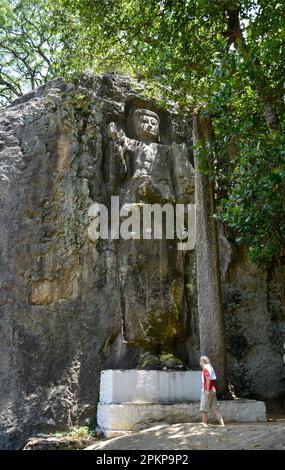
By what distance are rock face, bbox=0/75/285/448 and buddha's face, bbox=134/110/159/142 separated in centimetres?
7

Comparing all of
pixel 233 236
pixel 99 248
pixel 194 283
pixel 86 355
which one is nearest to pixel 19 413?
pixel 86 355

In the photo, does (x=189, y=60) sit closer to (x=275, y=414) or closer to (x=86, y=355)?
(x=86, y=355)

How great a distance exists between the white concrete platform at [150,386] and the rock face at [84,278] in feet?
4.71

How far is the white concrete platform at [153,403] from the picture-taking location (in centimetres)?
1040

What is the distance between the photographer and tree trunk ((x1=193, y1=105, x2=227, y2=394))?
444 inches

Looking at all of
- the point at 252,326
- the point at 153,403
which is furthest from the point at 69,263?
the point at 252,326

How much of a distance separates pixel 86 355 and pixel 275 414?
4827 mm

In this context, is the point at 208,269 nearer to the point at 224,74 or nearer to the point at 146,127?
the point at 224,74

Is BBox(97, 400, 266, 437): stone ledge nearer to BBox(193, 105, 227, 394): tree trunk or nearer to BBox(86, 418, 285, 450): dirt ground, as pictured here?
BBox(193, 105, 227, 394): tree trunk

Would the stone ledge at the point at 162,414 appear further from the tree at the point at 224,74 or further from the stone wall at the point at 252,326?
the stone wall at the point at 252,326

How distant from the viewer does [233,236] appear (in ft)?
47.0

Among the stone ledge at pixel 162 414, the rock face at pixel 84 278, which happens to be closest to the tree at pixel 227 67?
the rock face at pixel 84 278

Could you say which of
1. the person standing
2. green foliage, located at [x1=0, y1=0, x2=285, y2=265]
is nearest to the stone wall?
green foliage, located at [x1=0, y1=0, x2=285, y2=265]

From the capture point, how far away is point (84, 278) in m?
13.3
